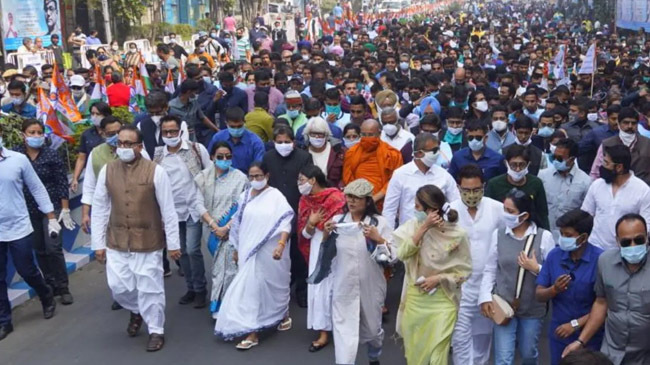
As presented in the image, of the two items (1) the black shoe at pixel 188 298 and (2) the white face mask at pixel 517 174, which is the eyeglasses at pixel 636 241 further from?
(1) the black shoe at pixel 188 298

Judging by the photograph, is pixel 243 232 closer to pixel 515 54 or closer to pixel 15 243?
pixel 15 243

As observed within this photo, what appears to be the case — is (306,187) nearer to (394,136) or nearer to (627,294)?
(394,136)

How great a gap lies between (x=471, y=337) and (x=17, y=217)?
3.64 m

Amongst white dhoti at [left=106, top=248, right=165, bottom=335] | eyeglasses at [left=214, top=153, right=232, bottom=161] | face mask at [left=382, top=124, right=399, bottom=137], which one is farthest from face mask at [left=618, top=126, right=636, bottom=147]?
white dhoti at [left=106, top=248, right=165, bottom=335]

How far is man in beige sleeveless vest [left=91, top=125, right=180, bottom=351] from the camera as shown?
639 centimetres

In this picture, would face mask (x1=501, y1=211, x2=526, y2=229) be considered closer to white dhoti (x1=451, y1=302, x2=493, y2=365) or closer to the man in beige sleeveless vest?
white dhoti (x1=451, y1=302, x2=493, y2=365)

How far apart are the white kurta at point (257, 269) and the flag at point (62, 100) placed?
13.4ft

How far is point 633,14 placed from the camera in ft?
105

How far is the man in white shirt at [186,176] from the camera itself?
718cm

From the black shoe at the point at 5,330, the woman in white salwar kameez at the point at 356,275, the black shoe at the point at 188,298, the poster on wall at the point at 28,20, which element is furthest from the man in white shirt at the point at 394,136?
the poster on wall at the point at 28,20

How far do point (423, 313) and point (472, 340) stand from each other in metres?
0.53

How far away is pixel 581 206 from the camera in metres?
6.46

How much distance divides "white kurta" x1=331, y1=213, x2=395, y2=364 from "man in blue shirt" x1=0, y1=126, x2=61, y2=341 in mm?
2586

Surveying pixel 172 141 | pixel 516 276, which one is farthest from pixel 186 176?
pixel 516 276
